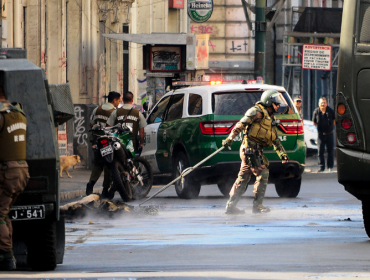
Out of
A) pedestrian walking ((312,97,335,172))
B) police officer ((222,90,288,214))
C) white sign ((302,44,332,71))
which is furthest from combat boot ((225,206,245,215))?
white sign ((302,44,332,71))

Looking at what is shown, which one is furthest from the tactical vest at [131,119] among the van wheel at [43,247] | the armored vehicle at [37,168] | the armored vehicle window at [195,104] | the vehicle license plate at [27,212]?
the vehicle license plate at [27,212]

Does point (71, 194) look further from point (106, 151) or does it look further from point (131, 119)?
point (106, 151)

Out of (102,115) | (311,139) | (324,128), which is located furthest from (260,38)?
(102,115)

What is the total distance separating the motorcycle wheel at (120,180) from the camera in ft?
47.4

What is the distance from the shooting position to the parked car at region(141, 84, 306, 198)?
15.2 m

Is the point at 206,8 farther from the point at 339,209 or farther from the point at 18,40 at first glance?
the point at 339,209

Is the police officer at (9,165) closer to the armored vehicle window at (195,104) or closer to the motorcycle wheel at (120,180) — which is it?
the motorcycle wheel at (120,180)

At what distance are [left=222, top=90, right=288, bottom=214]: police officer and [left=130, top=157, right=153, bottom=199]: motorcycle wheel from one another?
2533 millimetres

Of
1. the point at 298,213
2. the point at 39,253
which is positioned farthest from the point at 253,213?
the point at 39,253

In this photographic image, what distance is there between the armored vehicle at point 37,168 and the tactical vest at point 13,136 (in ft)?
0.67

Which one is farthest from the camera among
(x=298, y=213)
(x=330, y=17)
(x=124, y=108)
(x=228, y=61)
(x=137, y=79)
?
(x=228, y=61)

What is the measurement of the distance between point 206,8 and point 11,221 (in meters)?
31.1

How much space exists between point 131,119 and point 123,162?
1.21m

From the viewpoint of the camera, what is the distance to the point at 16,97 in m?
8.19
